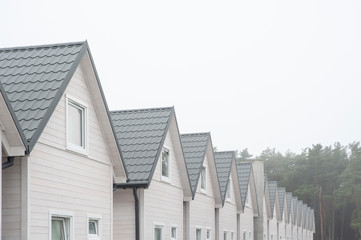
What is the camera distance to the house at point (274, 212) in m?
43.9

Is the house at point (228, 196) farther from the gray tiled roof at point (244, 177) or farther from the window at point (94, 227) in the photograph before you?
the window at point (94, 227)

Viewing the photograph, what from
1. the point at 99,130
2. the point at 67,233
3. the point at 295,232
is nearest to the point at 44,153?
the point at 67,233

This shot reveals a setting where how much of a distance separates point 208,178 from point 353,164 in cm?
6583

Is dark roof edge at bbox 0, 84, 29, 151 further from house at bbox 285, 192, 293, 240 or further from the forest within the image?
the forest

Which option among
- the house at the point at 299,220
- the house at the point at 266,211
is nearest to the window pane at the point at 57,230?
the house at the point at 266,211

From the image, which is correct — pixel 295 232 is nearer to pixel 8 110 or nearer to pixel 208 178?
pixel 208 178

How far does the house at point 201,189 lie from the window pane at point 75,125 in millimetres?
8902

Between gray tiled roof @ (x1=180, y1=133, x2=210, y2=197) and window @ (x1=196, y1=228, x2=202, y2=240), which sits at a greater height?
gray tiled roof @ (x1=180, y1=133, x2=210, y2=197)

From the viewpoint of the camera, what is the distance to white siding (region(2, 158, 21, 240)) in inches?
438

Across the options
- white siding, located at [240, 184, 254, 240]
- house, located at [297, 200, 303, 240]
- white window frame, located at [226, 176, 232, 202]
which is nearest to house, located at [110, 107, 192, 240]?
white window frame, located at [226, 176, 232, 202]

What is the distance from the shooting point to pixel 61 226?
12.9 metres

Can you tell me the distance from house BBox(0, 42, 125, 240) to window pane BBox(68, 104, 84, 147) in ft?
0.07

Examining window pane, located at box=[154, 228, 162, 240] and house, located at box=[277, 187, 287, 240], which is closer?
window pane, located at box=[154, 228, 162, 240]

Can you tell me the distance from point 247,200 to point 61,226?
23.0 meters
